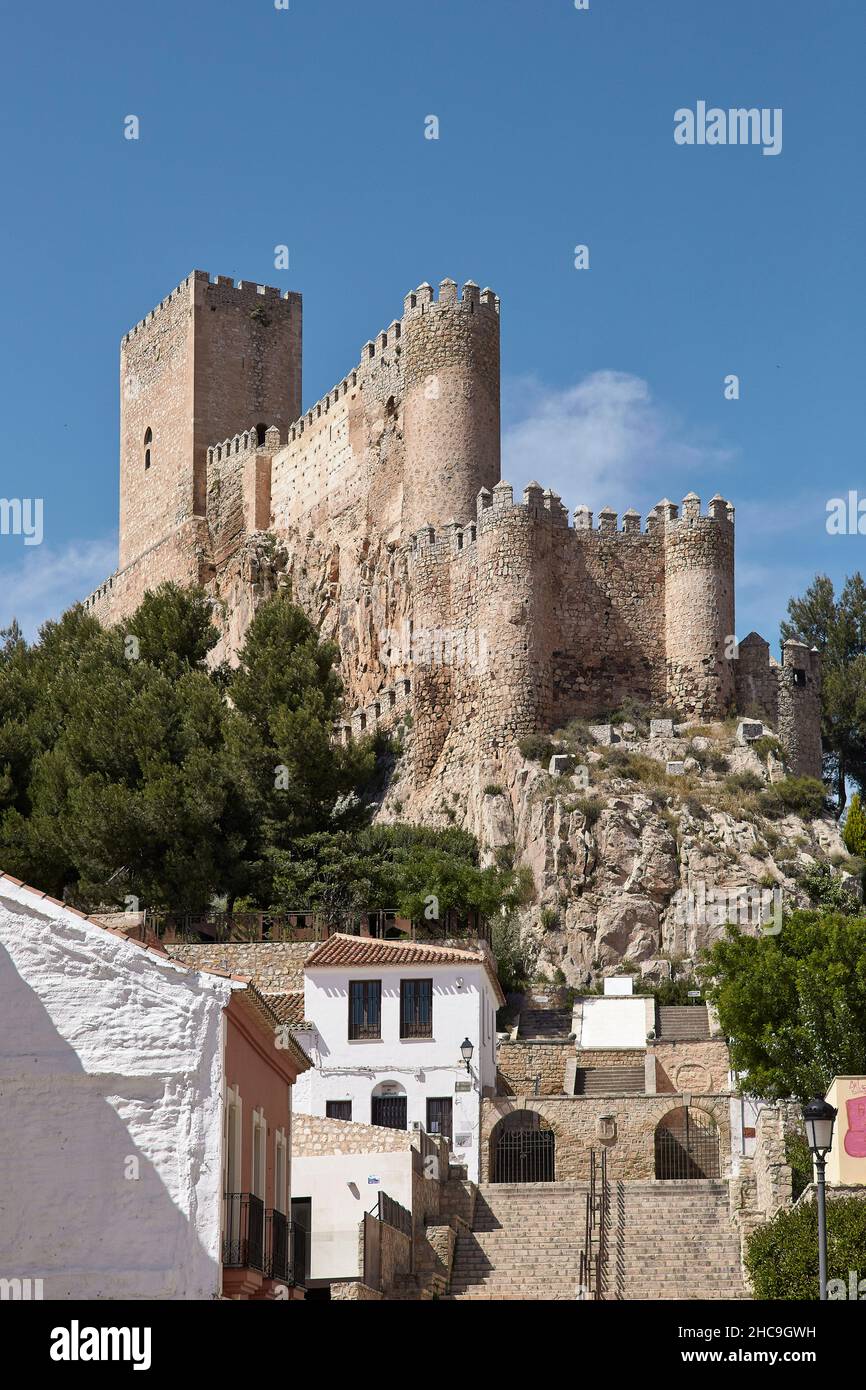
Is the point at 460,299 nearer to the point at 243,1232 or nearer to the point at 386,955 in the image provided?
the point at 386,955

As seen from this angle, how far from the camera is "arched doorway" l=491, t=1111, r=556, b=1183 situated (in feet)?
112

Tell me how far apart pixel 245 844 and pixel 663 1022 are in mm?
10094

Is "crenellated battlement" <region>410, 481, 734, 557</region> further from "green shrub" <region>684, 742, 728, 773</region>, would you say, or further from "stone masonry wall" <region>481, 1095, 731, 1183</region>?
"stone masonry wall" <region>481, 1095, 731, 1183</region>

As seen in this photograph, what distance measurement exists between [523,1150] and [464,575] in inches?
734

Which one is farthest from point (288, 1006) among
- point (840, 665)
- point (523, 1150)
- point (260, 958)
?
point (840, 665)

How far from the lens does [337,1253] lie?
25828mm

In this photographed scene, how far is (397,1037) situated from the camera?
1371 inches

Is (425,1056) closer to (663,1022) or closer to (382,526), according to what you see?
(663,1022)

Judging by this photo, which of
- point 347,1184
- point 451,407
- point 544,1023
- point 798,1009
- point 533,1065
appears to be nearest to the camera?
point 347,1184

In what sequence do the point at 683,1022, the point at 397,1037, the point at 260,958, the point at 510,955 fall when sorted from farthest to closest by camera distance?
1. the point at 510,955
2. the point at 683,1022
3. the point at 260,958
4. the point at 397,1037

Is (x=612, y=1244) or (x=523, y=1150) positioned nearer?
(x=612, y=1244)

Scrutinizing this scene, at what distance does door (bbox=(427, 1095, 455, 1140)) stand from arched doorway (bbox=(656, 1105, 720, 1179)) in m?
3.56

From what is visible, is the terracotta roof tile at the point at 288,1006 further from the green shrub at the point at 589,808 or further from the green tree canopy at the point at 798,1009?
the green shrub at the point at 589,808
